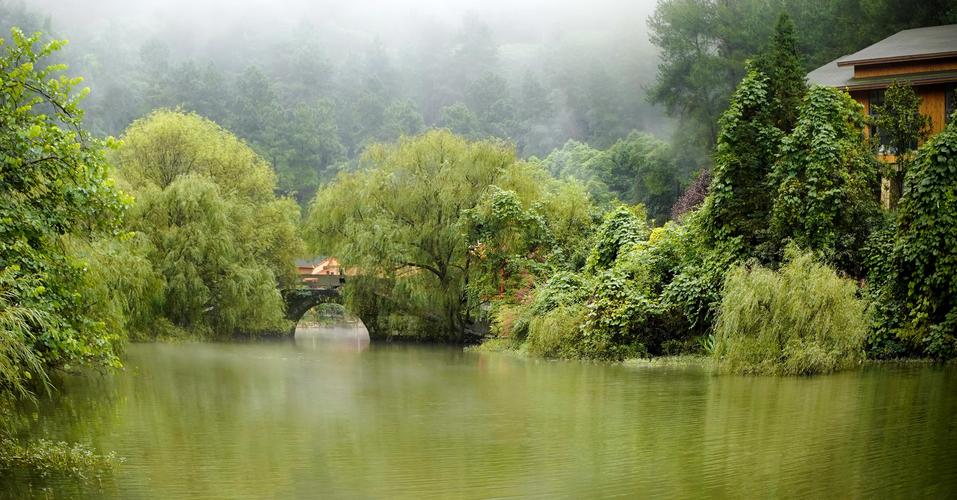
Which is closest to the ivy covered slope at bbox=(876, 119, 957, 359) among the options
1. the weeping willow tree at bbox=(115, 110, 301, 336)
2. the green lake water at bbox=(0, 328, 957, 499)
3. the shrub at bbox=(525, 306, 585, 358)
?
the green lake water at bbox=(0, 328, 957, 499)

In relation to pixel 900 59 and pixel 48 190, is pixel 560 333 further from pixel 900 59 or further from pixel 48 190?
pixel 48 190

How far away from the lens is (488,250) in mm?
34500

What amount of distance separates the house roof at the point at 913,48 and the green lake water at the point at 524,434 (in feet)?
53.0

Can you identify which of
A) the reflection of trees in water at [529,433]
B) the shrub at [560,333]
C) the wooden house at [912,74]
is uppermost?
the wooden house at [912,74]

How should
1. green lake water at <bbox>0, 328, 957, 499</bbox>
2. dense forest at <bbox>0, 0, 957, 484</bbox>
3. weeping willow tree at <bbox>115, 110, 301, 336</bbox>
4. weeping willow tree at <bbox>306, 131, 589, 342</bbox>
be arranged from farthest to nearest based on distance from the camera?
1. weeping willow tree at <bbox>306, 131, 589, 342</bbox>
2. weeping willow tree at <bbox>115, 110, 301, 336</bbox>
3. dense forest at <bbox>0, 0, 957, 484</bbox>
4. green lake water at <bbox>0, 328, 957, 499</bbox>

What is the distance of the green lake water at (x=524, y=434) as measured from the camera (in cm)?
1041

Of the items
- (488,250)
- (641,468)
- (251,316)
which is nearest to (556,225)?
(488,250)

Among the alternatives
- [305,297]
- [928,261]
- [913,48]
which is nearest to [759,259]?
[928,261]

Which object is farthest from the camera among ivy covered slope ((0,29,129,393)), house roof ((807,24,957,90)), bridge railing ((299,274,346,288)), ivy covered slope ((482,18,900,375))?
bridge railing ((299,274,346,288))

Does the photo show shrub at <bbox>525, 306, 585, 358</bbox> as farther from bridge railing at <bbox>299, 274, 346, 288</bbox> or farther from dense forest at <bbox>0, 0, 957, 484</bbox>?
bridge railing at <bbox>299, 274, 346, 288</bbox>

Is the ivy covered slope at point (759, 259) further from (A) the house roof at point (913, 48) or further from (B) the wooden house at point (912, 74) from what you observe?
(A) the house roof at point (913, 48)

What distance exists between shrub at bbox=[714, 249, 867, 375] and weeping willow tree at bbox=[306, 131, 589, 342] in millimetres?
15521

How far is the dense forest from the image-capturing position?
1202cm

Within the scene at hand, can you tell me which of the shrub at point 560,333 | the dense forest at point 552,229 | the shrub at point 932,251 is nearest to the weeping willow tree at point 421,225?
the dense forest at point 552,229
